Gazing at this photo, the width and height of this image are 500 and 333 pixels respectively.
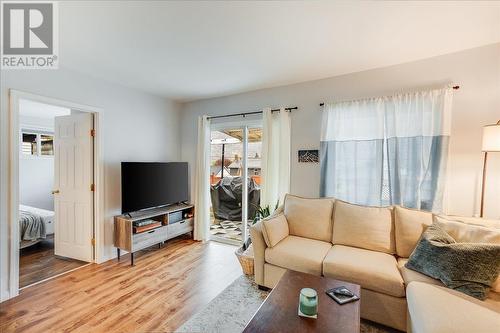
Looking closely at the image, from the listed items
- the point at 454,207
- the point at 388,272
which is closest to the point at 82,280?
the point at 388,272

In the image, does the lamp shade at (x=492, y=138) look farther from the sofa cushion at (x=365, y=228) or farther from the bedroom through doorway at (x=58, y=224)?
the bedroom through doorway at (x=58, y=224)

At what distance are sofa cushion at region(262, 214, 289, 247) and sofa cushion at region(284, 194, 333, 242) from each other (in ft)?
0.43

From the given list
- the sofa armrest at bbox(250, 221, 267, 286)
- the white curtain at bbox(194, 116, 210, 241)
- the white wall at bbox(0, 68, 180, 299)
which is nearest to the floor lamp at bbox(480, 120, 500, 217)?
the sofa armrest at bbox(250, 221, 267, 286)

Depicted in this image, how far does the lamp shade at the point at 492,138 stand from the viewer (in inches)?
77.3

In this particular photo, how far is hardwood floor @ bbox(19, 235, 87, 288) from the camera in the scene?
8.91ft

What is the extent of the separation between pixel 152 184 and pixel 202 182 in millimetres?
884

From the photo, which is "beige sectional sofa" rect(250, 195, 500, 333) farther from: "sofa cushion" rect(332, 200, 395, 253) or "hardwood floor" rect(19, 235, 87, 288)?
"hardwood floor" rect(19, 235, 87, 288)

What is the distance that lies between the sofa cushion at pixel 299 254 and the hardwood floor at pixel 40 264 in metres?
2.65

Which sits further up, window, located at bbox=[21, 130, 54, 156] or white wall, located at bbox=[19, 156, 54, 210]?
window, located at bbox=[21, 130, 54, 156]

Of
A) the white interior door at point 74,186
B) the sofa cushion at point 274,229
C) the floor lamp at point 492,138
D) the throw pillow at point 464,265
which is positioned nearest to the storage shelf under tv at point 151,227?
the white interior door at point 74,186

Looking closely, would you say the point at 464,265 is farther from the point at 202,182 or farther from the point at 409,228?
the point at 202,182

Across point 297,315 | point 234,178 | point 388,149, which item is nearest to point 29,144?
→ point 234,178

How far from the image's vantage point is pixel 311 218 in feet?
9.05

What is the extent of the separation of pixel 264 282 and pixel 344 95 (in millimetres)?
2510
